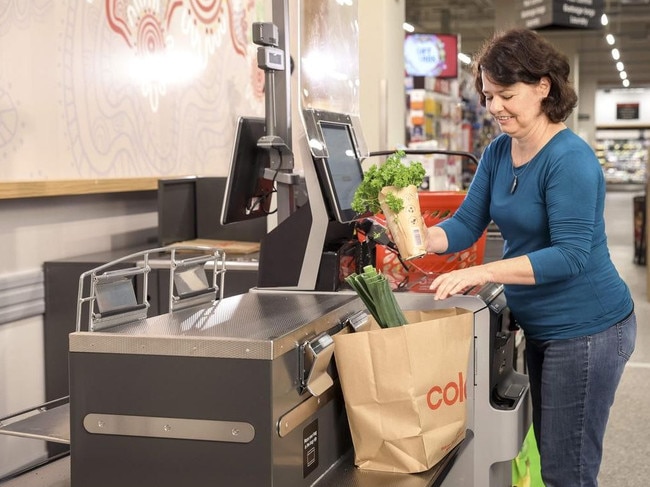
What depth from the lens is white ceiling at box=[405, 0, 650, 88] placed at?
2102 cm

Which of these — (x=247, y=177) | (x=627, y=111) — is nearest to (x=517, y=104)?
(x=247, y=177)

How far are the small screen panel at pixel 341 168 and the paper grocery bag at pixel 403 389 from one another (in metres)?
0.47

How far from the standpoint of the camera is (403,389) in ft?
6.00

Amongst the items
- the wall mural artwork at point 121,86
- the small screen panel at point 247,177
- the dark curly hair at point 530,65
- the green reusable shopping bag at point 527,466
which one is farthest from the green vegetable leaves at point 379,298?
the wall mural artwork at point 121,86

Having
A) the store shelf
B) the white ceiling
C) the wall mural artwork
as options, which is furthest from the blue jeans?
the store shelf

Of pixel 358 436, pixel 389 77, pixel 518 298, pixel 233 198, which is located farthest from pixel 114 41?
pixel 389 77

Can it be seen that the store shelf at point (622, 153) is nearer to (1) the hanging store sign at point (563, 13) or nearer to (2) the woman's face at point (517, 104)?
(1) the hanging store sign at point (563, 13)

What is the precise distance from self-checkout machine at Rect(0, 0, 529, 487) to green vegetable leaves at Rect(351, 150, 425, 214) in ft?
0.45

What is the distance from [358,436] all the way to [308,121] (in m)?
0.79

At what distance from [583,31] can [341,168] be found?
21.6m

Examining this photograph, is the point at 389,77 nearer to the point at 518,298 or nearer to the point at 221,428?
the point at 518,298

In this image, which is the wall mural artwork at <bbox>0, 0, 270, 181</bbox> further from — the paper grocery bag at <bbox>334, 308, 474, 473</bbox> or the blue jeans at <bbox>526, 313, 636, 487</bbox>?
the blue jeans at <bbox>526, 313, 636, 487</bbox>

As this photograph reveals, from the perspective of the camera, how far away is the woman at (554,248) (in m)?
2.17

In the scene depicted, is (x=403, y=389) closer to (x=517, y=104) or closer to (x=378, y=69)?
(x=517, y=104)
